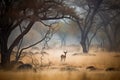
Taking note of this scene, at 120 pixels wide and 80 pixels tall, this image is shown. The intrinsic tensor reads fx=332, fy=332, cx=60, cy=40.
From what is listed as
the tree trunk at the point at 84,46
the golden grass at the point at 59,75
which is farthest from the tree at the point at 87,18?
the golden grass at the point at 59,75

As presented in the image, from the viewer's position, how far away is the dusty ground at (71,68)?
4.44m

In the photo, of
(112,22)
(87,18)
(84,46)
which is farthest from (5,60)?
(112,22)

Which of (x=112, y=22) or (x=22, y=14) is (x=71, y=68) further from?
(x=22, y=14)

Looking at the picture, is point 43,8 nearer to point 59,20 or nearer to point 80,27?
point 59,20

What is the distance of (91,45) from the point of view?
4488 millimetres

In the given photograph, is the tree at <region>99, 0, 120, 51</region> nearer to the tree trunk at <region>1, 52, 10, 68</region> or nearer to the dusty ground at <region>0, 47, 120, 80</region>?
the dusty ground at <region>0, 47, 120, 80</region>

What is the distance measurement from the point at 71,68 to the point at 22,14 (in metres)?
0.98

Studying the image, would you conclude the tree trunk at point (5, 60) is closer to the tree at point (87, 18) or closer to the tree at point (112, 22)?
the tree at point (87, 18)

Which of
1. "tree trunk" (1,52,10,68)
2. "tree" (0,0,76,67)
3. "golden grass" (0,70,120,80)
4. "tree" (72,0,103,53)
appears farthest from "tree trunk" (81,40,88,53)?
"tree trunk" (1,52,10,68)

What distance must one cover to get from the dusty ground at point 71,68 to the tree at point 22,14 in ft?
0.96

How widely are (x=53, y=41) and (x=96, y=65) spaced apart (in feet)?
2.18

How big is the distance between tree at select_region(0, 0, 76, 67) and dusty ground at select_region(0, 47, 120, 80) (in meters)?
0.29

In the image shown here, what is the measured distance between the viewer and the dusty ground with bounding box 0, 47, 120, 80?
4.44 meters

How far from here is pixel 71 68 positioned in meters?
4.47
